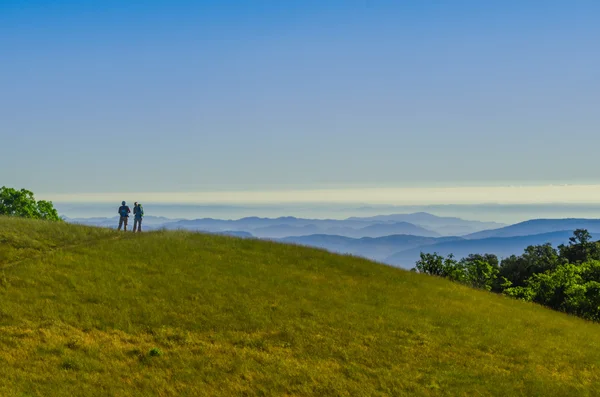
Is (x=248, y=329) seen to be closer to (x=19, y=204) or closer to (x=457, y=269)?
(x=457, y=269)

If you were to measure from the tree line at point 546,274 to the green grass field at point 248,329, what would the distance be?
13338 mm

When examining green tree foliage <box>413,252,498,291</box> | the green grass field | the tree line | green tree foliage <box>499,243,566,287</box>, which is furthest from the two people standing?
green tree foliage <box>499,243,566,287</box>

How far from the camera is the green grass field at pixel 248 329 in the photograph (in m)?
18.9

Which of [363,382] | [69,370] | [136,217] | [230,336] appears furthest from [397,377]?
[136,217]

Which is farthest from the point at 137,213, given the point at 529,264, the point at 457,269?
the point at 529,264

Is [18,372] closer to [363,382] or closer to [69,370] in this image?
[69,370]


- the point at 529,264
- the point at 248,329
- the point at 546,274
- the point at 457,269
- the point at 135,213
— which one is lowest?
the point at 529,264

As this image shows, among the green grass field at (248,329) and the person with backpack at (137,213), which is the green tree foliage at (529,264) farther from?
the person with backpack at (137,213)

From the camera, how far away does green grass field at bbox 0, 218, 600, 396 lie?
1888 centimetres

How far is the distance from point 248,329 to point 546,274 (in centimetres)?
4702

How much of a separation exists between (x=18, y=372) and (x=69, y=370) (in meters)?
1.71

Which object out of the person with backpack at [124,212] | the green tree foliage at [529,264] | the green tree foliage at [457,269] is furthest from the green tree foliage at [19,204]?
the green tree foliage at [529,264]

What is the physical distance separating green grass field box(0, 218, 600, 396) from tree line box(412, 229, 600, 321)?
13338 mm

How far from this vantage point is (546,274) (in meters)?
57.8
